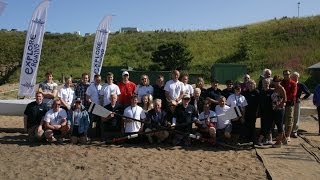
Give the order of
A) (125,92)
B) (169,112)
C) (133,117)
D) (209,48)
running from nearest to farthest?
(133,117), (169,112), (125,92), (209,48)

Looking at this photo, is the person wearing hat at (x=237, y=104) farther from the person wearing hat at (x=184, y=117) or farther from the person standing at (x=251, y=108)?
the person wearing hat at (x=184, y=117)

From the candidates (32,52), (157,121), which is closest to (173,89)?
(157,121)

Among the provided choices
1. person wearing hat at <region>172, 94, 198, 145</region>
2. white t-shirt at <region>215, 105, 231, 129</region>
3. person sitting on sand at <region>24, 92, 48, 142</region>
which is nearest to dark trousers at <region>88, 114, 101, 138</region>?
person sitting on sand at <region>24, 92, 48, 142</region>

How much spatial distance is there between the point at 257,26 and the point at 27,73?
4346cm

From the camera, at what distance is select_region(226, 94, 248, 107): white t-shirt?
9.38 m

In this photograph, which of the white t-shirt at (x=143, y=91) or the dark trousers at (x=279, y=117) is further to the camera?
the white t-shirt at (x=143, y=91)

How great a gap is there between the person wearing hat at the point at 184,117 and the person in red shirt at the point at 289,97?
6.41 feet

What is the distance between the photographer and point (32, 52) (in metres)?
13.0

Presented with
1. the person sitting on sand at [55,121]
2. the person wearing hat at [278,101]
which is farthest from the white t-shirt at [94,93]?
the person wearing hat at [278,101]

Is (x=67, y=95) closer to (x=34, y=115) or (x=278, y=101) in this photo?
(x=34, y=115)

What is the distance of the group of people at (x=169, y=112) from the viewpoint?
925cm

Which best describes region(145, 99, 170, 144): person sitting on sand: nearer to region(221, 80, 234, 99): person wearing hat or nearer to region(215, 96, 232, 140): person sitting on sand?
region(215, 96, 232, 140): person sitting on sand

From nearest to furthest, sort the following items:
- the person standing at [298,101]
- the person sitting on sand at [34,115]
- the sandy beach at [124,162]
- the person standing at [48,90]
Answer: the sandy beach at [124,162] < the person sitting on sand at [34,115] < the person standing at [48,90] < the person standing at [298,101]

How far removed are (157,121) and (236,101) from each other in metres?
1.69
